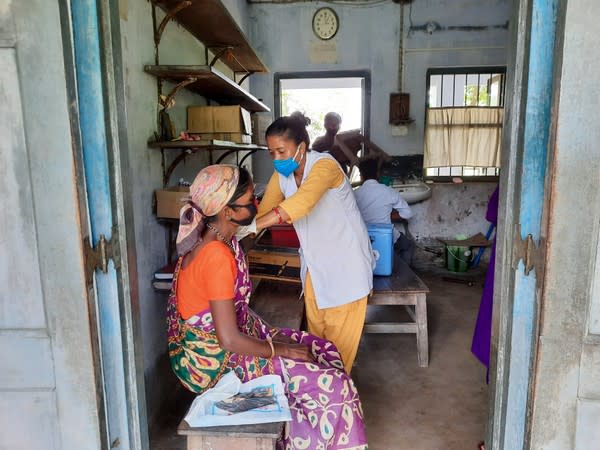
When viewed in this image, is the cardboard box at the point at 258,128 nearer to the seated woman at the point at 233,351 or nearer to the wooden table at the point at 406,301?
the wooden table at the point at 406,301

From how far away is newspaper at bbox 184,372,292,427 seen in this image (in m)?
1.45

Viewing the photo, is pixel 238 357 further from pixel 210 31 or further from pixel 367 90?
pixel 367 90

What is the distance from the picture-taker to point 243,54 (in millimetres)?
3656

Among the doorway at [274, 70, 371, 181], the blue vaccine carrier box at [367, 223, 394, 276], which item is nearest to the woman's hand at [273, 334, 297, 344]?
the blue vaccine carrier box at [367, 223, 394, 276]

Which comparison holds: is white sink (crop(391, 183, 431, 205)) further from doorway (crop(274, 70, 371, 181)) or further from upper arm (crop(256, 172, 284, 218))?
upper arm (crop(256, 172, 284, 218))

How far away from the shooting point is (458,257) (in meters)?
5.47

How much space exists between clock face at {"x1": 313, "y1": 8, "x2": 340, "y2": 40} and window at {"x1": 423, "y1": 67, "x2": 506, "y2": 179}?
134 cm

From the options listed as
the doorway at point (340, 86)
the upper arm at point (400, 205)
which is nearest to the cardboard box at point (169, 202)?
the upper arm at point (400, 205)

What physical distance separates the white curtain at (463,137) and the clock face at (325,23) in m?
1.55

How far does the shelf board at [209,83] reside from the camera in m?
2.32

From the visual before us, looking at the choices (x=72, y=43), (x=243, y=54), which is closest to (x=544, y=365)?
(x=72, y=43)

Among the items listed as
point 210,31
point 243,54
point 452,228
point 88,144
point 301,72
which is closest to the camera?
point 88,144

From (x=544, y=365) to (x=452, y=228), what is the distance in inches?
198

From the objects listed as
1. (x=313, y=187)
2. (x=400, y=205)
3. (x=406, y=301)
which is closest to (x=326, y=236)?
Result: (x=313, y=187)
